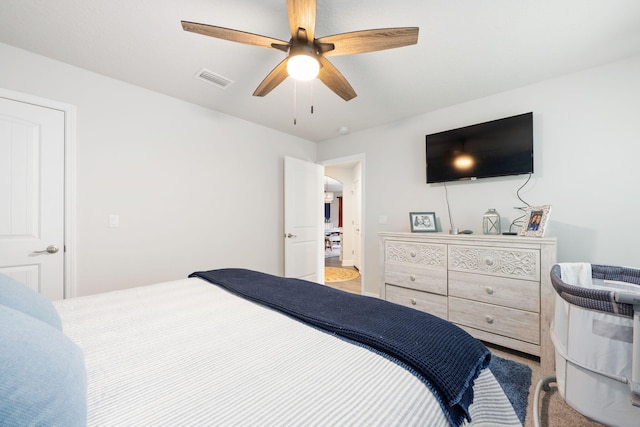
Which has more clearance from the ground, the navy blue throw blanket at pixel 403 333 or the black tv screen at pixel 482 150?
the black tv screen at pixel 482 150

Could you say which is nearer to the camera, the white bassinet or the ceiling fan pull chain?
the white bassinet

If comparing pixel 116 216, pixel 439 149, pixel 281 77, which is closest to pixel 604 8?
pixel 439 149

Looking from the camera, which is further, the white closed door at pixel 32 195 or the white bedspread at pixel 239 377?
the white closed door at pixel 32 195

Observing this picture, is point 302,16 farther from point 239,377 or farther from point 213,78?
point 239,377

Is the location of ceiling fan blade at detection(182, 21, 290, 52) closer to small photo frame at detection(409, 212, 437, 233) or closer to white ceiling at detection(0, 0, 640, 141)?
white ceiling at detection(0, 0, 640, 141)

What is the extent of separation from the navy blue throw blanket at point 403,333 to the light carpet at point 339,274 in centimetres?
339

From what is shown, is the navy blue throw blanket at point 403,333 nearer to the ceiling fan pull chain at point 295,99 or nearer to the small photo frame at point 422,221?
the ceiling fan pull chain at point 295,99

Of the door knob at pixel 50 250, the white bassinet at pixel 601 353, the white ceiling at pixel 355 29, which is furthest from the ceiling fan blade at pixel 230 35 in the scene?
the door knob at pixel 50 250

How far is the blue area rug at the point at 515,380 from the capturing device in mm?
1564

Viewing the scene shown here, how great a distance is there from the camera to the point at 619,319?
95 centimetres

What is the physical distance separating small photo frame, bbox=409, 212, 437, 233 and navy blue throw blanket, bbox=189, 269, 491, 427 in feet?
6.02

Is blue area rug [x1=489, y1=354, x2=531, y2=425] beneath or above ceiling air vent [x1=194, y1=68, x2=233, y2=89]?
beneath

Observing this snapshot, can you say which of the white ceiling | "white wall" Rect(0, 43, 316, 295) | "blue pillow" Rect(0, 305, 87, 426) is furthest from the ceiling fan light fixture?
"white wall" Rect(0, 43, 316, 295)

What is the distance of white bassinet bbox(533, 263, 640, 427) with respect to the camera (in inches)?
36.2
